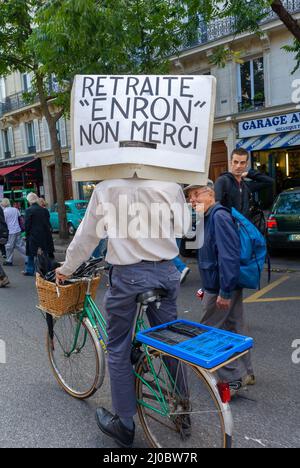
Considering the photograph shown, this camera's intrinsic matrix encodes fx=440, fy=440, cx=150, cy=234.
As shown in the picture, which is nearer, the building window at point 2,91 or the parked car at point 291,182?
the parked car at point 291,182

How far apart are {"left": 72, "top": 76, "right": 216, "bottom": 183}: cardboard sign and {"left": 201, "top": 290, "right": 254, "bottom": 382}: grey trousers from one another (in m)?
1.37

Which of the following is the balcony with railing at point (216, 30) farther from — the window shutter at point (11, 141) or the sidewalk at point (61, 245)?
the window shutter at point (11, 141)

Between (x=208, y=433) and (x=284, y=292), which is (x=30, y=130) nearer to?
(x=284, y=292)

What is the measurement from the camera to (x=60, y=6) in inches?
319

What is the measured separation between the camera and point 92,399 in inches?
139

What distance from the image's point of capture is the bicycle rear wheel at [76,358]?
324cm

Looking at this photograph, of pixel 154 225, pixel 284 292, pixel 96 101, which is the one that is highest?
pixel 96 101

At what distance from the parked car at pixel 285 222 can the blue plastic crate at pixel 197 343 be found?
6.93 m

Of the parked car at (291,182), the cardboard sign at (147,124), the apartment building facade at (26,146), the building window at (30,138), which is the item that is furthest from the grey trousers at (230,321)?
the building window at (30,138)

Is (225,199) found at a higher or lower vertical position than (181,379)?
higher

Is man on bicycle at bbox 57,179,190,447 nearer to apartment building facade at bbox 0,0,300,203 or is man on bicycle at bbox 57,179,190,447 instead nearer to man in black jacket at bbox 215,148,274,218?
man in black jacket at bbox 215,148,274,218

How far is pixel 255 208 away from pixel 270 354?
1712 millimetres
